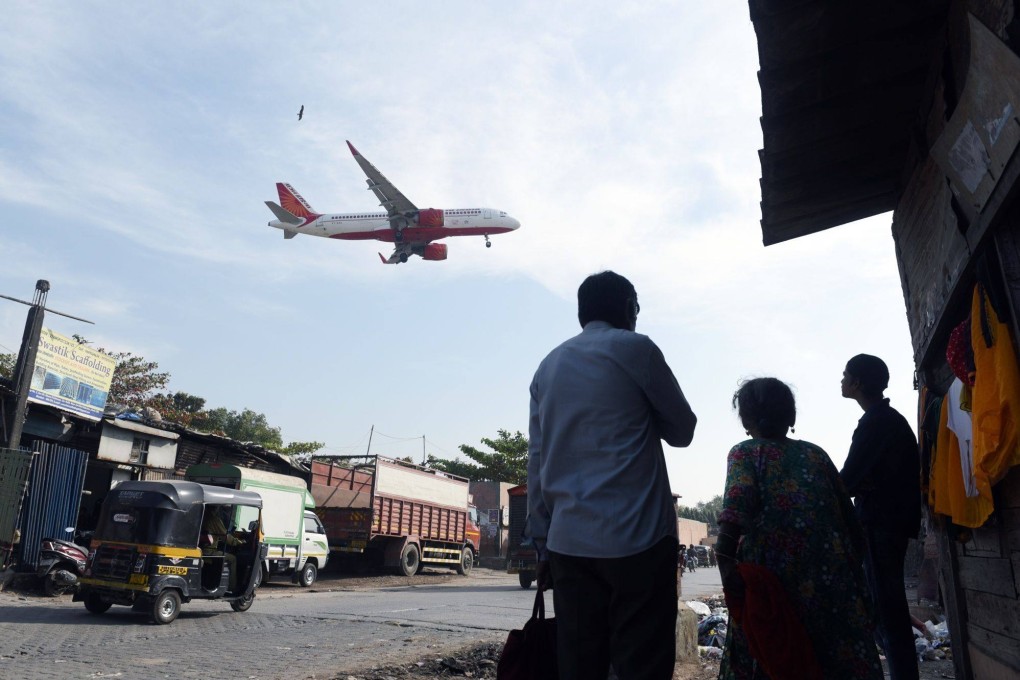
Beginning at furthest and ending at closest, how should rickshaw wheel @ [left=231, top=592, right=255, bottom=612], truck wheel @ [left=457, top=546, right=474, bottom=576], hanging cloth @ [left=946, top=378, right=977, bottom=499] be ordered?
truck wheel @ [left=457, top=546, right=474, bottom=576], rickshaw wheel @ [left=231, top=592, right=255, bottom=612], hanging cloth @ [left=946, top=378, right=977, bottom=499]

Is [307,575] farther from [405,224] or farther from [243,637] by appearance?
[405,224]

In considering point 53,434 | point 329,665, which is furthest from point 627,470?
point 53,434

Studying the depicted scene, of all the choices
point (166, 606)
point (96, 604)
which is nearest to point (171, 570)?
point (166, 606)

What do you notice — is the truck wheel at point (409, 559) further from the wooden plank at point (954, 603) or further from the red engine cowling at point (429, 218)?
the wooden plank at point (954, 603)

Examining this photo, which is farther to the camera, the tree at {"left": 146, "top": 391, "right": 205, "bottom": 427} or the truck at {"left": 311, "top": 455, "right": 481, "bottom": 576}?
the tree at {"left": 146, "top": 391, "right": 205, "bottom": 427}

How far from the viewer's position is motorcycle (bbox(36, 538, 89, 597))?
12914 millimetres

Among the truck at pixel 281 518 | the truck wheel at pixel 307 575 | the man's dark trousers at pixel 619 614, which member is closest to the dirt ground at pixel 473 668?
the man's dark trousers at pixel 619 614

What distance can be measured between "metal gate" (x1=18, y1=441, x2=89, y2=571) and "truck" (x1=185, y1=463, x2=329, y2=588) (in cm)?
262

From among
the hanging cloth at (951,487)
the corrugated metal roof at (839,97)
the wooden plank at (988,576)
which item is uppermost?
the corrugated metal roof at (839,97)

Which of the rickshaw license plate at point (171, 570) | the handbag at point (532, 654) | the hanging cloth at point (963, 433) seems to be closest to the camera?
the handbag at point (532, 654)

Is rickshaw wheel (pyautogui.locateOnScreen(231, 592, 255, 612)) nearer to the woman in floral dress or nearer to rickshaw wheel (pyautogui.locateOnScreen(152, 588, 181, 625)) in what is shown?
rickshaw wheel (pyautogui.locateOnScreen(152, 588, 181, 625))

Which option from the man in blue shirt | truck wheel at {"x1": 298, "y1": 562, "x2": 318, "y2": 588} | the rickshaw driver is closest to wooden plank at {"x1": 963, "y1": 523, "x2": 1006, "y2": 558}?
the man in blue shirt

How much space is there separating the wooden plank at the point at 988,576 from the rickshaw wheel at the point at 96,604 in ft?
33.4

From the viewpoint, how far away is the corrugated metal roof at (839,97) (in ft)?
11.5
